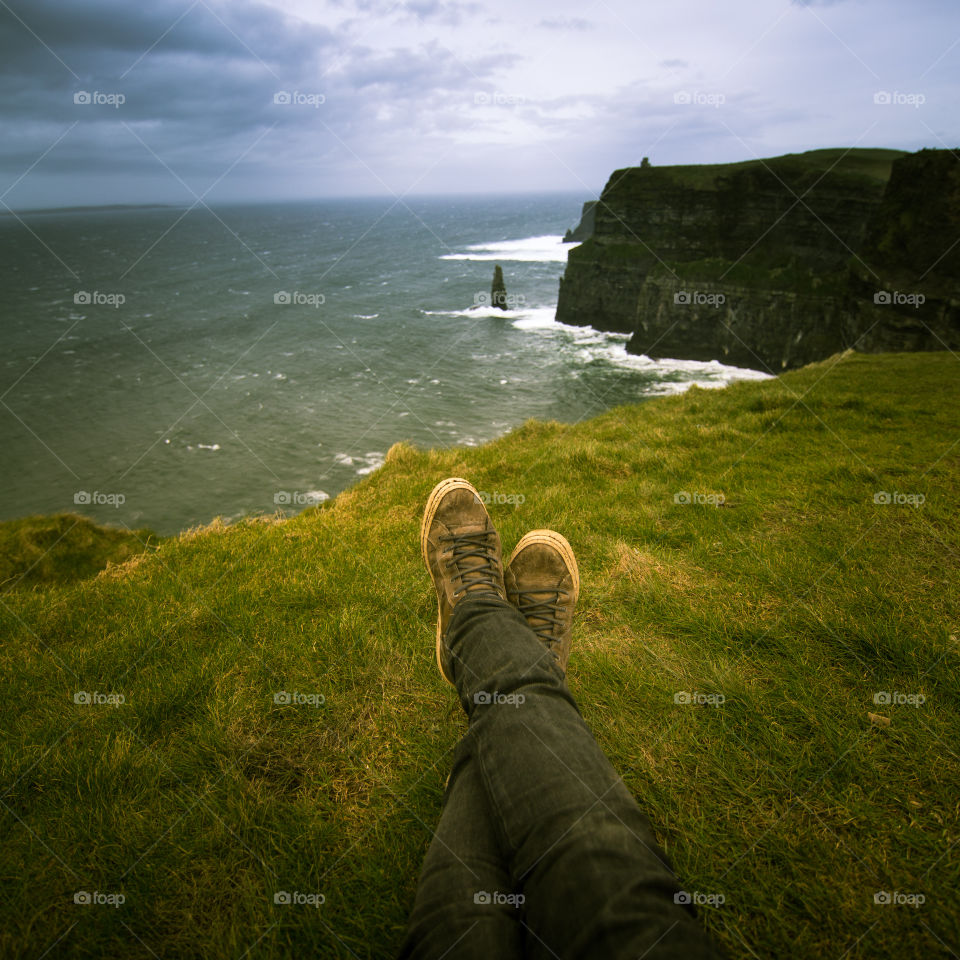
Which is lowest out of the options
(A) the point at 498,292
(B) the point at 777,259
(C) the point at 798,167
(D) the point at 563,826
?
(D) the point at 563,826

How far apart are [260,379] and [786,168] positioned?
50.4 meters

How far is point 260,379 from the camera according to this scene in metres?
39.6

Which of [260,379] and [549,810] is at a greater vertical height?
[260,379]

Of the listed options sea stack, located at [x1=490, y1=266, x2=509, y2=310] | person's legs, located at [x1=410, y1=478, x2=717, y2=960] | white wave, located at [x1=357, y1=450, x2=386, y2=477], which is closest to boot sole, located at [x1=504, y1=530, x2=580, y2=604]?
person's legs, located at [x1=410, y1=478, x2=717, y2=960]

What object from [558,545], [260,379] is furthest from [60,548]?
[260,379]

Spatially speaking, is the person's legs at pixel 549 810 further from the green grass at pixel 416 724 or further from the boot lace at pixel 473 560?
the green grass at pixel 416 724

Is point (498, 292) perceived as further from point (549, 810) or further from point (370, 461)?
point (549, 810)

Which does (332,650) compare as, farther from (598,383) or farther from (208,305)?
(208,305)

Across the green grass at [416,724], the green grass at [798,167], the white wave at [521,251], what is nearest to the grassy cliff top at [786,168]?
the green grass at [798,167]

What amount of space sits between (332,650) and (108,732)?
1187mm

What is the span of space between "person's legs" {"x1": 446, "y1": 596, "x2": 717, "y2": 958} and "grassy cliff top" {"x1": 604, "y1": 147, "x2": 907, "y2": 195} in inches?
2173

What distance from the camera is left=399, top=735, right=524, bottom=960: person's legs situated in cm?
144

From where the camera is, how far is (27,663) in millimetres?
3203

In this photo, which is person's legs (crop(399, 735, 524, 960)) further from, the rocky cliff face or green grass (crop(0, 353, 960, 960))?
the rocky cliff face
